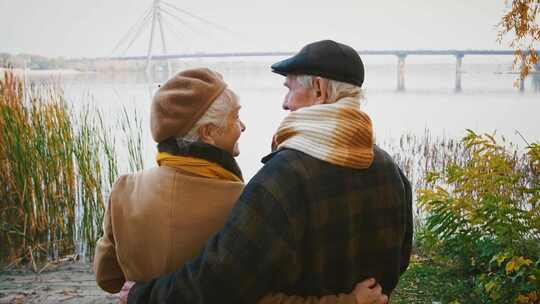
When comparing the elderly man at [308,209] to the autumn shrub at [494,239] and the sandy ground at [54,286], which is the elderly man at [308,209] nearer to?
the autumn shrub at [494,239]

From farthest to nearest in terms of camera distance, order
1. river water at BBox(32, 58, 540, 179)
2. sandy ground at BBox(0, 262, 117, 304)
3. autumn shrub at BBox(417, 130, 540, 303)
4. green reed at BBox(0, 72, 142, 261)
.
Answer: river water at BBox(32, 58, 540, 179) < green reed at BBox(0, 72, 142, 261) < sandy ground at BBox(0, 262, 117, 304) < autumn shrub at BBox(417, 130, 540, 303)

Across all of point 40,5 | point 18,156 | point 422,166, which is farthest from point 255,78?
Result: point 18,156

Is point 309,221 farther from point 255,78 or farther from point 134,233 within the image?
point 255,78

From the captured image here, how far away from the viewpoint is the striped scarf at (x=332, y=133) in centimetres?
106

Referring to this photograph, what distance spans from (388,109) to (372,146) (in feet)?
44.3

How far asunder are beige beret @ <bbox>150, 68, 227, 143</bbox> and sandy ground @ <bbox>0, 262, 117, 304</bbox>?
1897 mm

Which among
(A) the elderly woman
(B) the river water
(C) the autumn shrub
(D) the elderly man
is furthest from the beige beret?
(B) the river water

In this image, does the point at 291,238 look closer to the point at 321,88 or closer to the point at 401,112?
the point at 321,88

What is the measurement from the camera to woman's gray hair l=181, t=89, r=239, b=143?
1158mm

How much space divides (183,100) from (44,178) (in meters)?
2.75

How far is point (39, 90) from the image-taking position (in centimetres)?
378

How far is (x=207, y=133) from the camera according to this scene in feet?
3.85

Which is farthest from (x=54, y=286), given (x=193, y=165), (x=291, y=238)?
(x=291, y=238)

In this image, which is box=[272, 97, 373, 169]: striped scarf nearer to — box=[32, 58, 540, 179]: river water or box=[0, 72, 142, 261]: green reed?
box=[0, 72, 142, 261]: green reed
